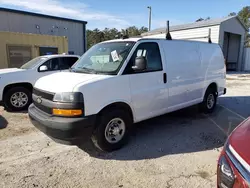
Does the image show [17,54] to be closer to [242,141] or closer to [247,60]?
[242,141]

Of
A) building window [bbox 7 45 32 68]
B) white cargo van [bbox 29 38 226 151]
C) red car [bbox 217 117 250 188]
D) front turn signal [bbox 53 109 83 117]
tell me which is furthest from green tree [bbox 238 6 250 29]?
red car [bbox 217 117 250 188]

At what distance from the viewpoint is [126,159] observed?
356 cm

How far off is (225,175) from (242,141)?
1.24 ft

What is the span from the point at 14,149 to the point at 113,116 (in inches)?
79.8

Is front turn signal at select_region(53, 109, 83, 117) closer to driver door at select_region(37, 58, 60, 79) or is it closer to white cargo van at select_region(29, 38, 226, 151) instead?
white cargo van at select_region(29, 38, 226, 151)

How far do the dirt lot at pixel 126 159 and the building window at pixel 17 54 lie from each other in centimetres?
830

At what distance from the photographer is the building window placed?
1214cm

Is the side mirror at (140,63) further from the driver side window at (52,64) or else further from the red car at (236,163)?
the driver side window at (52,64)

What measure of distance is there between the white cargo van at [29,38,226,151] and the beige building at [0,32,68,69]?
31.4 feet

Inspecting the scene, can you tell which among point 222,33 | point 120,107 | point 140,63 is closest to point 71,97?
point 120,107

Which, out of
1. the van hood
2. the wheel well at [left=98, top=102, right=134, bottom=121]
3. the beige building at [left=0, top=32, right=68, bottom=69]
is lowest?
the wheel well at [left=98, top=102, right=134, bottom=121]

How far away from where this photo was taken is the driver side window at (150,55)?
13.3 feet

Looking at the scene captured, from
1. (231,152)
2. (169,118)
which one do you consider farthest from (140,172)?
(169,118)

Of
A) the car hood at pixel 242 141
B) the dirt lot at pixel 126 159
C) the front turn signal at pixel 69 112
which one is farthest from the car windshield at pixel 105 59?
the car hood at pixel 242 141
